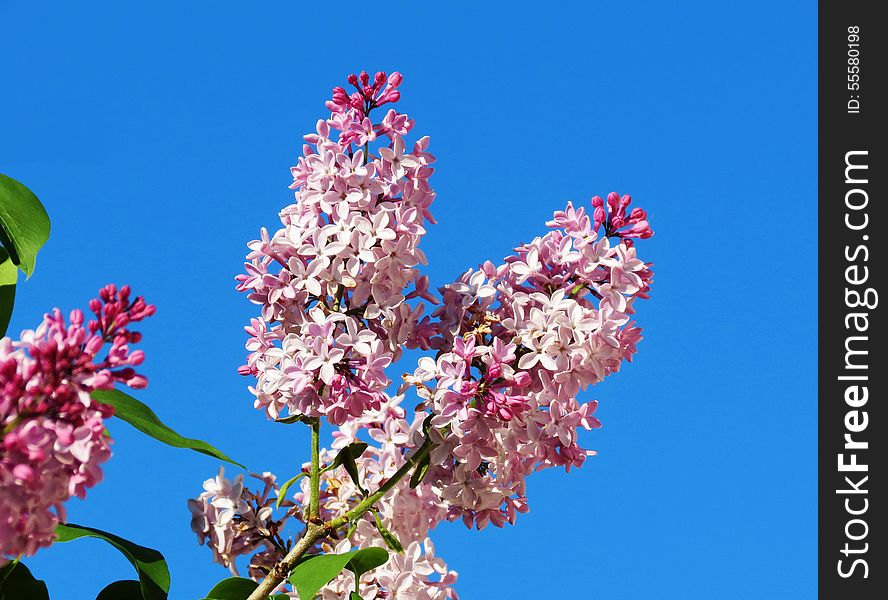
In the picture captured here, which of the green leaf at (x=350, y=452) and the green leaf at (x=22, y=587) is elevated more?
the green leaf at (x=350, y=452)

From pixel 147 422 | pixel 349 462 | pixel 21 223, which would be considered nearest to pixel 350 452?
pixel 349 462

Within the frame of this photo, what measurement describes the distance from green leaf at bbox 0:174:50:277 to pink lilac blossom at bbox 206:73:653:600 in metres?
0.39

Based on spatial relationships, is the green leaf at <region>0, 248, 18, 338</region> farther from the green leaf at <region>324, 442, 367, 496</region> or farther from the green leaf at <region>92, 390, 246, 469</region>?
the green leaf at <region>324, 442, 367, 496</region>

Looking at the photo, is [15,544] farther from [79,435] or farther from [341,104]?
[341,104]

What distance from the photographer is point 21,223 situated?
2.10 m

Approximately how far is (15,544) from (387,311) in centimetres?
91

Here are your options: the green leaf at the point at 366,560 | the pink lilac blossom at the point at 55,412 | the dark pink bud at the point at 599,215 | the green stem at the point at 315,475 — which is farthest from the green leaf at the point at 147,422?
the dark pink bud at the point at 599,215

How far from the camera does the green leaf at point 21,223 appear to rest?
207 centimetres

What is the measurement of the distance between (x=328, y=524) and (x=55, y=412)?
829 millimetres

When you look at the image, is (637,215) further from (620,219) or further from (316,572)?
(316,572)

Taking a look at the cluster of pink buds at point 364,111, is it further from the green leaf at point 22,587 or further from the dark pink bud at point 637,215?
the green leaf at point 22,587

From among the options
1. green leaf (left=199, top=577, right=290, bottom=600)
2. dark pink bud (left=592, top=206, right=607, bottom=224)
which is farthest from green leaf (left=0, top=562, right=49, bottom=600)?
dark pink bud (left=592, top=206, right=607, bottom=224)

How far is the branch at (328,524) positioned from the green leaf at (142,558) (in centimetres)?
15

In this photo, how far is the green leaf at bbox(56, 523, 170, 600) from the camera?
1.87 meters
